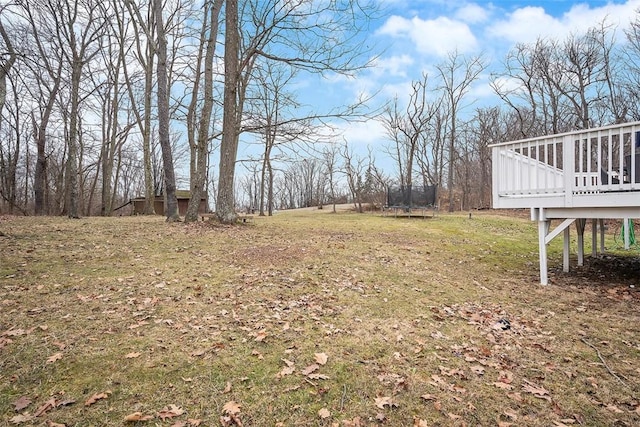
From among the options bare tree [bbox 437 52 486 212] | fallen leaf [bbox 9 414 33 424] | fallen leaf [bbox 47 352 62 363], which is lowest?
fallen leaf [bbox 9 414 33 424]

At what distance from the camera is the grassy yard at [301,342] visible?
7.14 feet

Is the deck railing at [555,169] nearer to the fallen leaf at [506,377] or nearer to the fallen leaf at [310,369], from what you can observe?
the fallen leaf at [506,377]

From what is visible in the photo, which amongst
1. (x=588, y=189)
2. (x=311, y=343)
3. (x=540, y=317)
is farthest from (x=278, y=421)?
(x=588, y=189)

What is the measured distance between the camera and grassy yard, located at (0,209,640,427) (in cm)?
218

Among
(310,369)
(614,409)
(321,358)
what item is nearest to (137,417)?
(310,369)

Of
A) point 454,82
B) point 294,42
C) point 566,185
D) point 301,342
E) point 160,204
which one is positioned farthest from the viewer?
point 454,82

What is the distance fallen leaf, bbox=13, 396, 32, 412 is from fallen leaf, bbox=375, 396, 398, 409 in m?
2.15

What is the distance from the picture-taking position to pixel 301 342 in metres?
2.98

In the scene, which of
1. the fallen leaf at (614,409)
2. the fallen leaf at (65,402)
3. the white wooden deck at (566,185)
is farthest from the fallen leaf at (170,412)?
the white wooden deck at (566,185)

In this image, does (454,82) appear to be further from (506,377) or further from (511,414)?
(511,414)

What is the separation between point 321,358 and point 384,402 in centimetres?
63

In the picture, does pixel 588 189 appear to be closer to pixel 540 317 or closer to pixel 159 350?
pixel 540 317

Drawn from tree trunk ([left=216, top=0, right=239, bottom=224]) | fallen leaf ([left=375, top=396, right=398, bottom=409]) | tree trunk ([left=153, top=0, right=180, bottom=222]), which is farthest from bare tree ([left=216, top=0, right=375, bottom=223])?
fallen leaf ([left=375, top=396, right=398, bottom=409])

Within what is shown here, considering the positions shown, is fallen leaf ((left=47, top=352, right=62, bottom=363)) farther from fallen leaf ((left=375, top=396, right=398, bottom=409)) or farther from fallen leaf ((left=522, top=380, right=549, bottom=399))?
fallen leaf ((left=522, top=380, right=549, bottom=399))
